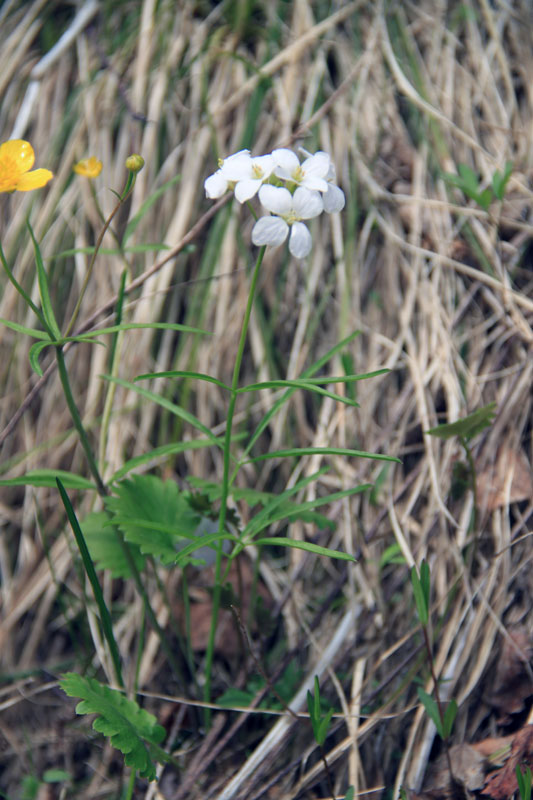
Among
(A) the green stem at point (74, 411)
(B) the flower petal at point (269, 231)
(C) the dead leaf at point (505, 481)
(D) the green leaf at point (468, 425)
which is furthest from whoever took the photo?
(C) the dead leaf at point (505, 481)

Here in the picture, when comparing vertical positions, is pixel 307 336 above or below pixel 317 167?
below

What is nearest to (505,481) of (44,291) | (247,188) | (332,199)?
(332,199)

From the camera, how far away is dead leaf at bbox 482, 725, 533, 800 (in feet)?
3.42

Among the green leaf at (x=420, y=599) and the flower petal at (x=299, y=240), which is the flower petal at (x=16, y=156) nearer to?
the flower petal at (x=299, y=240)

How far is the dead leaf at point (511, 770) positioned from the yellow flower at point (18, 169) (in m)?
1.20

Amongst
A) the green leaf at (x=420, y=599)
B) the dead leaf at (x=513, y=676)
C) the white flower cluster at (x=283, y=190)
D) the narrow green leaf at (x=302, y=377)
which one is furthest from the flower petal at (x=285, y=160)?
the dead leaf at (x=513, y=676)

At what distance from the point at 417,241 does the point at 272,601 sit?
101 cm

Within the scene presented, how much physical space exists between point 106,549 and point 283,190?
0.78 metres

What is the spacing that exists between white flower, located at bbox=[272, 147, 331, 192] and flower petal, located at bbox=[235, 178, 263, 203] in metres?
0.04

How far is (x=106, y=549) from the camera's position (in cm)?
126

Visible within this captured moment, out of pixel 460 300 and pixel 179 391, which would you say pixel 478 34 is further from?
pixel 179 391

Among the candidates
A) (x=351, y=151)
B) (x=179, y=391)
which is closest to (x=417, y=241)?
(x=351, y=151)

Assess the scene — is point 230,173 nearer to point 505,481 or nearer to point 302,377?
point 302,377

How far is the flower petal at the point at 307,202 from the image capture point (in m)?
0.90
